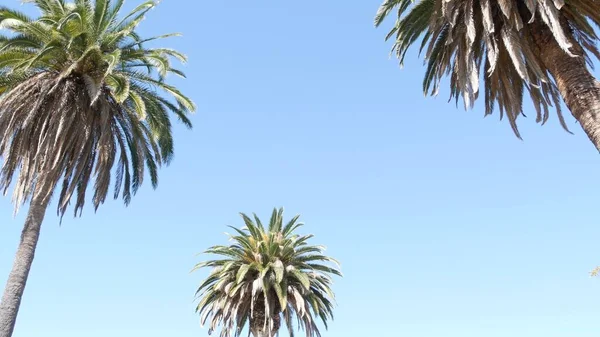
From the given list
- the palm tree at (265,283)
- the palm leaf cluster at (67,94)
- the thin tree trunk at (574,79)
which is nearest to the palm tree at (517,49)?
the thin tree trunk at (574,79)

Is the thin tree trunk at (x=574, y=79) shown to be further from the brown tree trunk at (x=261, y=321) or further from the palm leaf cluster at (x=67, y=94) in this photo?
the brown tree trunk at (x=261, y=321)

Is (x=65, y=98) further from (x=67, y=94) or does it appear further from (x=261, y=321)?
(x=261, y=321)

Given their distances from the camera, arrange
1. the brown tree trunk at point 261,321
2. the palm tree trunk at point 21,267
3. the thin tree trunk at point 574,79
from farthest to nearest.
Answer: the brown tree trunk at point 261,321 → the palm tree trunk at point 21,267 → the thin tree trunk at point 574,79

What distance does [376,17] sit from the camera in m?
16.4

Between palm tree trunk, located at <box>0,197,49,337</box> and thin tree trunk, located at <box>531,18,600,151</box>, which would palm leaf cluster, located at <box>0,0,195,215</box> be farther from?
thin tree trunk, located at <box>531,18,600,151</box>

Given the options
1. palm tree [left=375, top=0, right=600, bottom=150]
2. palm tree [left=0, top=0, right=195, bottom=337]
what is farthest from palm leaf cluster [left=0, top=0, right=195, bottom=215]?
palm tree [left=375, top=0, right=600, bottom=150]

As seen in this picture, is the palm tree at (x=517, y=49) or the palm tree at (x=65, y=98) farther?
the palm tree at (x=65, y=98)

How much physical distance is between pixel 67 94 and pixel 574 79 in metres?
13.8

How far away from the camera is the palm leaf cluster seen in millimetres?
16359

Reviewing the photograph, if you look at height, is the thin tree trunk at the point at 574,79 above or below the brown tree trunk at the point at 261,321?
above

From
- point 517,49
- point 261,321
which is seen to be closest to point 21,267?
point 517,49

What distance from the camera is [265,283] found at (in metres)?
28.5

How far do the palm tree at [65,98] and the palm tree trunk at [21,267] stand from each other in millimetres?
36

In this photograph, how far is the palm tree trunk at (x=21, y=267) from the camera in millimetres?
14258
